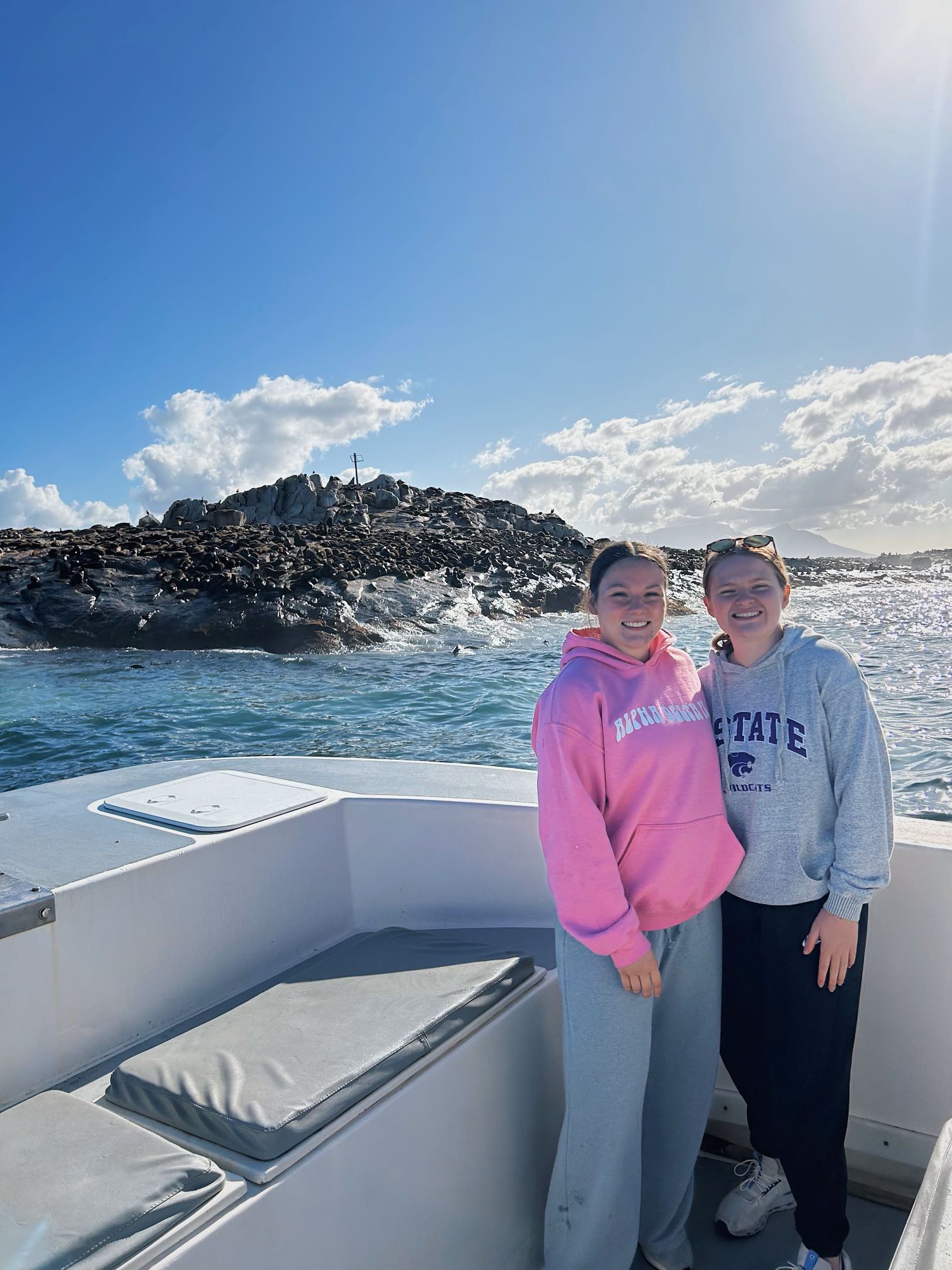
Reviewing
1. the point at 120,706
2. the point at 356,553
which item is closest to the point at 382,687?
the point at 120,706

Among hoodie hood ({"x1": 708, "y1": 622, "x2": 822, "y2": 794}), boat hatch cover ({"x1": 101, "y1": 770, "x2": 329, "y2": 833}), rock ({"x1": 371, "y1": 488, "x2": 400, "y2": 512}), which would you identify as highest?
rock ({"x1": 371, "y1": 488, "x2": 400, "y2": 512})

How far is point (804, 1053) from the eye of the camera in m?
1.56

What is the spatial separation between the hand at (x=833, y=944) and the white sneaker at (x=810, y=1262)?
53 centimetres

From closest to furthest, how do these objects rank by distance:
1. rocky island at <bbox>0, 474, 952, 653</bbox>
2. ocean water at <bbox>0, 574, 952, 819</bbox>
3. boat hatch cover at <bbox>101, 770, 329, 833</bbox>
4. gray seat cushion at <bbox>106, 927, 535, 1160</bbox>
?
gray seat cushion at <bbox>106, 927, 535, 1160</bbox> < boat hatch cover at <bbox>101, 770, 329, 833</bbox> < ocean water at <bbox>0, 574, 952, 819</bbox> < rocky island at <bbox>0, 474, 952, 653</bbox>

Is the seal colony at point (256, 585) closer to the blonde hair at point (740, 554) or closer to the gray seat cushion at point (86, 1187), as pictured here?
the blonde hair at point (740, 554)

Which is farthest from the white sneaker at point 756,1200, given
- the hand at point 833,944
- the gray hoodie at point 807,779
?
the gray hoodie at point 807,779

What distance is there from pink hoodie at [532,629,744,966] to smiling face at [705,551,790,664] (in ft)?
0.69

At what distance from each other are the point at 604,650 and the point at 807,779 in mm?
437

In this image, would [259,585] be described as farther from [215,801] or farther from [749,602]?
[749,602]

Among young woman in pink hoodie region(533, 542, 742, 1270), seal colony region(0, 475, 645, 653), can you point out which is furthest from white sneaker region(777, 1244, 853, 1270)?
seal colony region(0, 475, 645, 653)

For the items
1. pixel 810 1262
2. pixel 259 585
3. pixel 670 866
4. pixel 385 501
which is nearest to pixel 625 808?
pixel 670 866

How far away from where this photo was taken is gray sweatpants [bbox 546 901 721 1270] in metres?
1.47

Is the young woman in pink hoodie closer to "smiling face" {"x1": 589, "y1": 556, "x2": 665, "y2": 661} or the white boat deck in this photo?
"smiling face" {"x1": 589, "y1": 556, "x2": 665, "y2": 661}

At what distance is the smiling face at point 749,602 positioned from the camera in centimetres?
160
